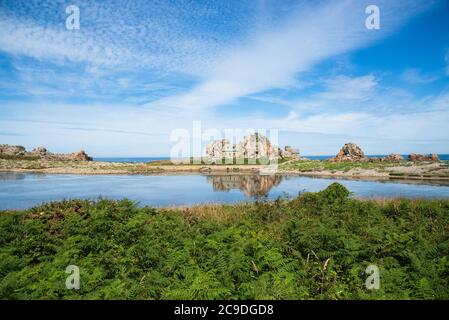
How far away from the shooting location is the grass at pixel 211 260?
6.51m

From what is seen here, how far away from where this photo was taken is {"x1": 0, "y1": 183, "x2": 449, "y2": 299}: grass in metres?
6.51

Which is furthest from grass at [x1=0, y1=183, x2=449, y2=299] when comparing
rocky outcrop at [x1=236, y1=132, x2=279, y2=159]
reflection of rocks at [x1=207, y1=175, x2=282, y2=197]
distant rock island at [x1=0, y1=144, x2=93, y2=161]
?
distant rock island at [x1=0, y1=144, x2=93, y2=161]

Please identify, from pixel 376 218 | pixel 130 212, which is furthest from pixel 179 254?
pixel 376 218

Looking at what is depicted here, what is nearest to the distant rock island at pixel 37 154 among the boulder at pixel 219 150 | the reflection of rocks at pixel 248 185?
the boulder at pixel 219 150

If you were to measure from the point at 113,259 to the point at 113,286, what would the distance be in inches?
81.9

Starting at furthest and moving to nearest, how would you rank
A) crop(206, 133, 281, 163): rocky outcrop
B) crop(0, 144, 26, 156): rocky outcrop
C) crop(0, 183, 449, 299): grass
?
crop(0, 144, 26, 156): rocky outcrop → crop(206, 133, 281, 163): rocky outcrop → crop(0, 183, 449, 299): grass

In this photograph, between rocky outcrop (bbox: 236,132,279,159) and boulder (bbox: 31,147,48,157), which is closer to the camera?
rocky outcrop (bbox: 236,132,279,159)

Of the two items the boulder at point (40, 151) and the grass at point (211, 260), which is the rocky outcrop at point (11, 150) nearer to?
the boulder at point (40, 151)

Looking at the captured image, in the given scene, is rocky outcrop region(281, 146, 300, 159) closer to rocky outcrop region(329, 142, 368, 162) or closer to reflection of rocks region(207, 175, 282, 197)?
rocky outcrop region(329, 142, 368, 162)

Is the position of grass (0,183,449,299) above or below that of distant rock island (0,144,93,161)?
below

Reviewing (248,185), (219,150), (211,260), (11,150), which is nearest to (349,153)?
(219,150)

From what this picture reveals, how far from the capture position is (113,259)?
8477 mm

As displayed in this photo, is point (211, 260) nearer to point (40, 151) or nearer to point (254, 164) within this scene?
point (254, 164)
